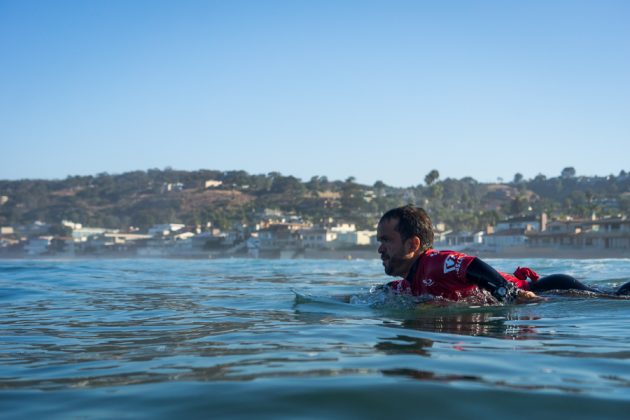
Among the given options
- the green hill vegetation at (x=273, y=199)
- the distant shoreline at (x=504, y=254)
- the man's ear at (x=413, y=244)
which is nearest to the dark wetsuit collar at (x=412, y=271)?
the man's ear at (x=413, y=244)

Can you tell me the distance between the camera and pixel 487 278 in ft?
19.7

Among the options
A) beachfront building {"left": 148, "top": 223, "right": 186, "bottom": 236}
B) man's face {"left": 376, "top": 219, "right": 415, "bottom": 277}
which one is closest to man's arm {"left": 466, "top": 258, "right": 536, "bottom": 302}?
man's face {"left": 376, "top": 219, "right": 415, "bottom": 277}

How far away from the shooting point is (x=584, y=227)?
87.4 meters

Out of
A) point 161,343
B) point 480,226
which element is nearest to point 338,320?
point 161,343

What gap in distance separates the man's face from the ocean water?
0.33m

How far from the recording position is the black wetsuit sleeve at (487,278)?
19.7 feet

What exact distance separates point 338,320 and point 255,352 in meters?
1.71

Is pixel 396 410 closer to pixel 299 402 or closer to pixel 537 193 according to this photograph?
pixel 299 402

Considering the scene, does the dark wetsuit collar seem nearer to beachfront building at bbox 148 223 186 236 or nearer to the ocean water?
the ocean water

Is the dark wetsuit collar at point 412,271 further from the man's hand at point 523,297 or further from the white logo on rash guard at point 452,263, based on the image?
the man's hand at point 523,297

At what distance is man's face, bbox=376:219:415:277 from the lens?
6.45 meters

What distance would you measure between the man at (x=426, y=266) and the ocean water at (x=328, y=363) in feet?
0.52

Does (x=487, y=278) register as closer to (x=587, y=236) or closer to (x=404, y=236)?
(x=404, y=236)

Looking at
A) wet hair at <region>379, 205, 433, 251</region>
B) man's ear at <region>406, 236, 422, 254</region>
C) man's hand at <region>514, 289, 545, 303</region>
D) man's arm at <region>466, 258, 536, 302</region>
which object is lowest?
man's hand at <region>514, 289, 545, 303</region>
